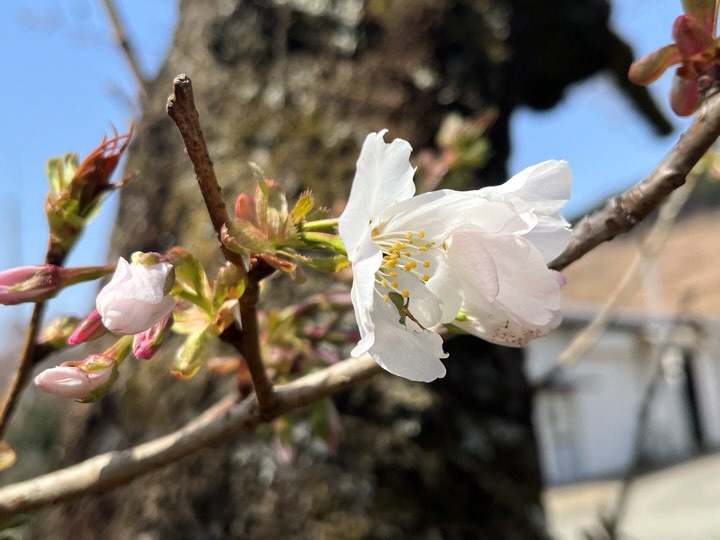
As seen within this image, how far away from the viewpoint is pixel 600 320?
5.19 ft

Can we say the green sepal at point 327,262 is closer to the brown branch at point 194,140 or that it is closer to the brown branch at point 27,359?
the brown branch at point 194,140

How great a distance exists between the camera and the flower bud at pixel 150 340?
47cm

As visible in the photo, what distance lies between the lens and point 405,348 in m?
0.47

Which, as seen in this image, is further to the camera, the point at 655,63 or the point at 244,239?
the point at 655,63

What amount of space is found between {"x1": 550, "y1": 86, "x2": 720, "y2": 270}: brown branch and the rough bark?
0.88 metres

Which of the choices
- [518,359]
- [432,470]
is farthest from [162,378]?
[518,359]

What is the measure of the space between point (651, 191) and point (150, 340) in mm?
373

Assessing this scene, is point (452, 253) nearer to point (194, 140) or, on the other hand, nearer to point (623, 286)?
point (194, 140)

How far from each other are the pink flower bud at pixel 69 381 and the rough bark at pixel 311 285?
0.84 meters

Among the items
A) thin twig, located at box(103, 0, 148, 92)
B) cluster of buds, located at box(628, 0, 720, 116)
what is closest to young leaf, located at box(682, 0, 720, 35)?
cluster of buds, located at box(628, 0, 720, 116)

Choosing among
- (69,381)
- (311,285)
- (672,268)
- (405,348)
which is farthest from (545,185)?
(672,268)

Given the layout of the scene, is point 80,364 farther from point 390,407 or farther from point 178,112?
point 390,407

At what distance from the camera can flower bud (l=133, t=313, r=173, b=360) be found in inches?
18.5

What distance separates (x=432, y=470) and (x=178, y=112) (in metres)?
1.08
